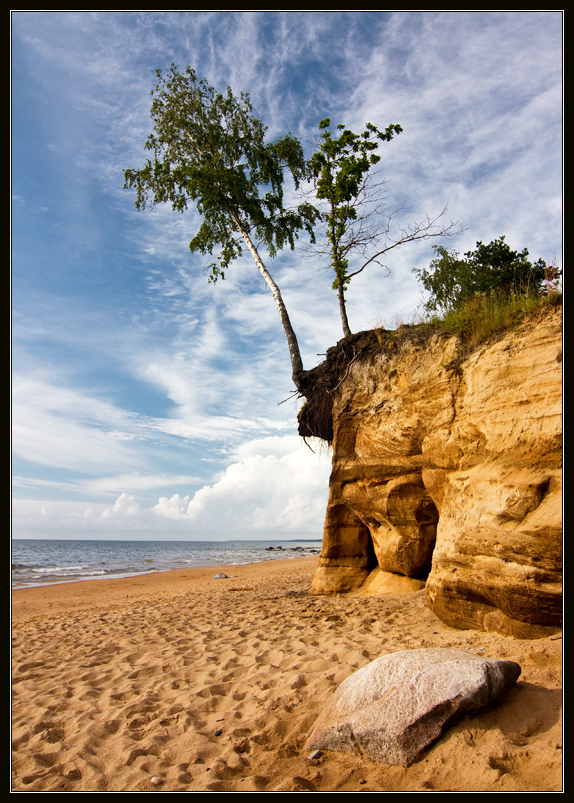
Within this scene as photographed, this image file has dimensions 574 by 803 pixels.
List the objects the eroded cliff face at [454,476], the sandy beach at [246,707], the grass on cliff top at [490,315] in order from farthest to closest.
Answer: the grass on cliff top at [490,315]
the eroded cliff face at [454,476]
the sandy beach at [246,707]

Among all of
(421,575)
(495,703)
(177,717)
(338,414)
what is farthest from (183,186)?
(495,703)

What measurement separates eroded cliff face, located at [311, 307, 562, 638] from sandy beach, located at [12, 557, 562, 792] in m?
0.57

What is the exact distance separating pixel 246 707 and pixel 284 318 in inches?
405

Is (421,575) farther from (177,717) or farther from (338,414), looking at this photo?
(177,717)

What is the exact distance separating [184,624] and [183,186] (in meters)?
12.8

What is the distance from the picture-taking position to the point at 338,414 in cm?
1096

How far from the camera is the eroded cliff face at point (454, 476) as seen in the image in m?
5.71

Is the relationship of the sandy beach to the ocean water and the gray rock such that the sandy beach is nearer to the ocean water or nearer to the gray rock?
the gray rock

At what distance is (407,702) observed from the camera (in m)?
3.72

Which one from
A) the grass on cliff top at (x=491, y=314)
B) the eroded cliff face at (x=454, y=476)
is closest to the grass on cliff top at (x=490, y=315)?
the grass on cliff top at (x=491, y=314)

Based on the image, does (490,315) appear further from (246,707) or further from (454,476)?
(246,707)

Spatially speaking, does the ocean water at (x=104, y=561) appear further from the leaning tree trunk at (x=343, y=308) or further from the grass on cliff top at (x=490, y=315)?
the grass on cliff top at (x=490, y=315)

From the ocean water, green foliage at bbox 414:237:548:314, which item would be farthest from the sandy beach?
the ocean water

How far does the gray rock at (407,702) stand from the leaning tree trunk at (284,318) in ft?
30.2
